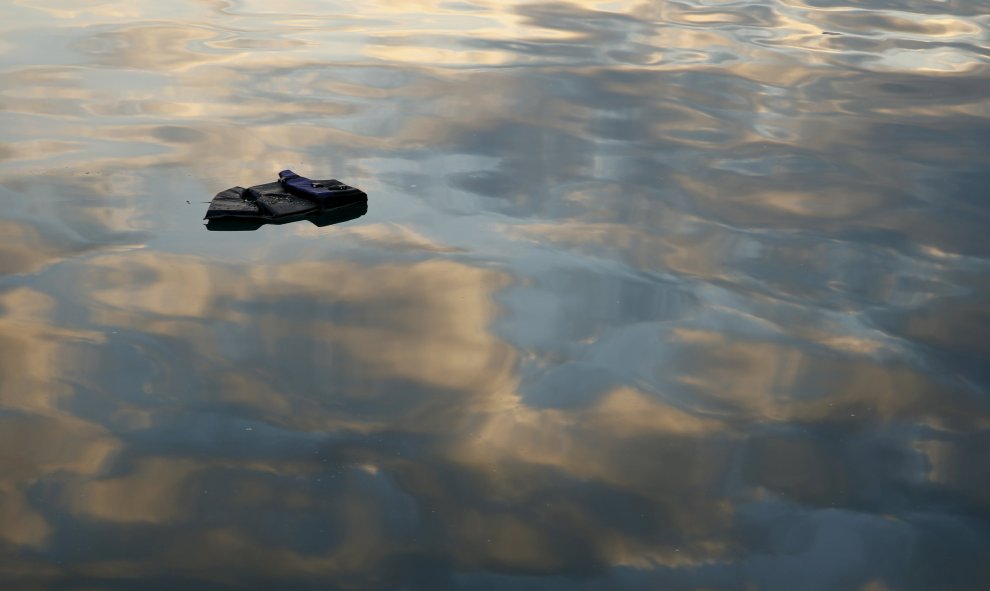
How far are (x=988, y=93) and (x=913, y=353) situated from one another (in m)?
4.26

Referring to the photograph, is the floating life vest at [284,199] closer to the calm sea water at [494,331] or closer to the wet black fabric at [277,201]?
the wet black fabric at [277,201]

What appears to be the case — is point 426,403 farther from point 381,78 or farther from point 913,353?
point 381,78

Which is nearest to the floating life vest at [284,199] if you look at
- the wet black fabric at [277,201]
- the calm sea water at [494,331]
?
the wet black fabric at [277,201]

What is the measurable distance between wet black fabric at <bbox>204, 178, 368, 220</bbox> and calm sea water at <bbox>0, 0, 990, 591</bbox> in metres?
0.13

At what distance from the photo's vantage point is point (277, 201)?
5.35 m

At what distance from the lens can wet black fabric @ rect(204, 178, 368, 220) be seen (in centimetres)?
521

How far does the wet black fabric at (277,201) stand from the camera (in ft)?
17.1

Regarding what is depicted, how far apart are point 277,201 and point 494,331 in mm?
1561

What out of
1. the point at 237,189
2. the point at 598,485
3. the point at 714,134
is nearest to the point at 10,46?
the point at 237,189

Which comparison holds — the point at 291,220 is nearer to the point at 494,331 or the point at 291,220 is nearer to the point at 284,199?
the point at 284,199

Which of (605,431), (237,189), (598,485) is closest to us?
(598,485)

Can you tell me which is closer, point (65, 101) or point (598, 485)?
point (598, 485)

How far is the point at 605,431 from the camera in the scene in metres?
3.67

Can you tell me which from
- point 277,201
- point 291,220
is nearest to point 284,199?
point 277,201
